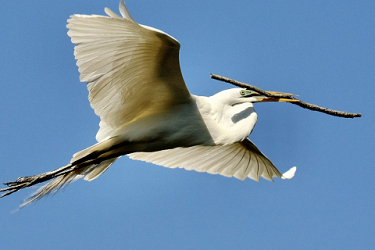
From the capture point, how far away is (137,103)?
6.81 m

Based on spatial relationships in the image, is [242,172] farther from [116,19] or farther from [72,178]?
[116,19]

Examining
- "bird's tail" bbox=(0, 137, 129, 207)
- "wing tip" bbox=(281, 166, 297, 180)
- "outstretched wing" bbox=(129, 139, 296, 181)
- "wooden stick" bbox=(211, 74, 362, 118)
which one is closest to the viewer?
"wooden stick" bbox=(211, 74, 362, 118)

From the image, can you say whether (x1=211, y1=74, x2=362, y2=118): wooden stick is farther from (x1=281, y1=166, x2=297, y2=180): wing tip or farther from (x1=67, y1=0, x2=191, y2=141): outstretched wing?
(x1=281, y1=166, x2=297, y2=180): wing tip

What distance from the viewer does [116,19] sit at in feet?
18.0

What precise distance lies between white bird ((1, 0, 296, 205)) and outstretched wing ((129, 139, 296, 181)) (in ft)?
0.55

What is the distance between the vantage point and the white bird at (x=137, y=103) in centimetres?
575

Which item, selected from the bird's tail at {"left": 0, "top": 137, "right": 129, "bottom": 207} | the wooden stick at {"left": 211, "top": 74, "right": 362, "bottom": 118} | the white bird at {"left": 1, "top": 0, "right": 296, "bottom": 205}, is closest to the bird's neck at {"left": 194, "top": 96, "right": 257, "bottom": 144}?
the white bird at {"left": 1, "top": 0, "right": 296, "bottom": 205}

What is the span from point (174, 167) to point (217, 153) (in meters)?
0.68

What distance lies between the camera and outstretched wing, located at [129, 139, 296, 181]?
27.2ft

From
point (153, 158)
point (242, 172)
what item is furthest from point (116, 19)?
point (242, 172)

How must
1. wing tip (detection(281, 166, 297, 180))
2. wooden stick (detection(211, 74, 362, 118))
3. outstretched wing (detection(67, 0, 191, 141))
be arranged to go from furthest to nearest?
wing tip (detection(281, 166, 297, 180)) → outstretched wing (detection(67, 0, 191, 141)) → wooden stick (detection(211, 74, 362, 118))

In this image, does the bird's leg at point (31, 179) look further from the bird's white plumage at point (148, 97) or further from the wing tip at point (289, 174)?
the wing tip at point (289, 174)

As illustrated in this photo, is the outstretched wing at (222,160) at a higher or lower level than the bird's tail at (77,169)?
lower

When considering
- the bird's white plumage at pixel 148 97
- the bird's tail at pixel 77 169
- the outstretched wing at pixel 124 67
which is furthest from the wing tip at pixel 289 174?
the bird's tail at pixel 77 169
